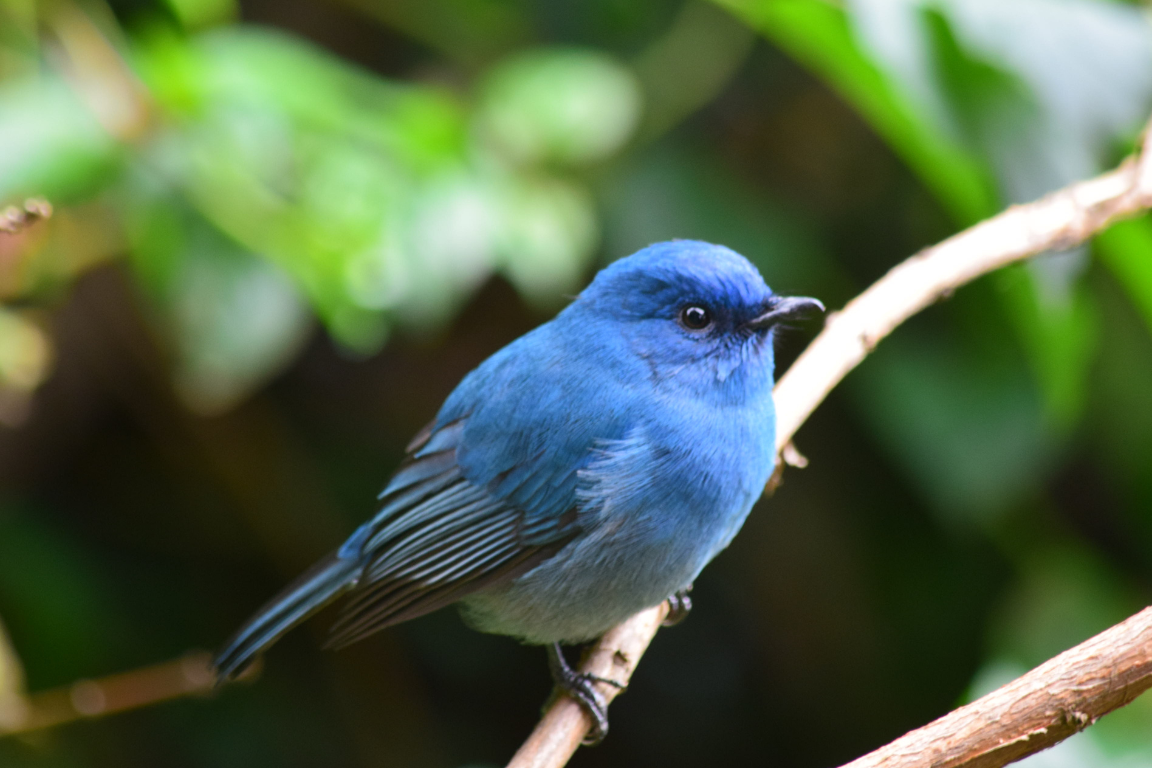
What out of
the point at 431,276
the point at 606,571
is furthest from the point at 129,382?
the point at 606,571

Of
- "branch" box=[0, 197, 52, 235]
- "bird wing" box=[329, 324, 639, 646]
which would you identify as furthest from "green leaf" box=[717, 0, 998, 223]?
"branch" box=[0, 197, 52, 235]

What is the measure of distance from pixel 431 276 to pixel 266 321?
50 centimetres

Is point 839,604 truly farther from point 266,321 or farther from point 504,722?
point 266,321

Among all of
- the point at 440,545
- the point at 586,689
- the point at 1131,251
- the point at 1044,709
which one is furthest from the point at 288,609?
the point at 1131,251

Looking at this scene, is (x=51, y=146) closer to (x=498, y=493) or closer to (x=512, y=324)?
(x=498, y=493)

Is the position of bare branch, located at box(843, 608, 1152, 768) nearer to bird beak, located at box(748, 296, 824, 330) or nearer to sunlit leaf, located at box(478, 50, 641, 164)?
bird beak, located at box(748, 296, 824, 330)

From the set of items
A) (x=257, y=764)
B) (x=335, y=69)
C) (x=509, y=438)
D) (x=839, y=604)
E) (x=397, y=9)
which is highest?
(x=397, y=9)

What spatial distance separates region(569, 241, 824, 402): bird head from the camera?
9.04 feet

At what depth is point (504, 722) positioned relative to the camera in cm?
481

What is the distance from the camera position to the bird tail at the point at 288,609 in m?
3.00

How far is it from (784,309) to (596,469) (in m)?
0.61

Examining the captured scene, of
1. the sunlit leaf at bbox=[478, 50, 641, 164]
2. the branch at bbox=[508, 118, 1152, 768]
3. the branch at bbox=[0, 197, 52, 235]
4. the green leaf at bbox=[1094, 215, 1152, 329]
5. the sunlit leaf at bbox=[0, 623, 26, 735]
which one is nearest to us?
the branch at bbox=[0, 197, 52, 235]

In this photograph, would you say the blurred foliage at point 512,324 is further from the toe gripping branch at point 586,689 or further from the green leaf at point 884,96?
the toe gripping branch at point 586,689

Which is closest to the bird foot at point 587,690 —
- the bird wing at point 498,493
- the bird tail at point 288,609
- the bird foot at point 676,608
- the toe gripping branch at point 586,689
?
the toe gripping branch at point 586,689
